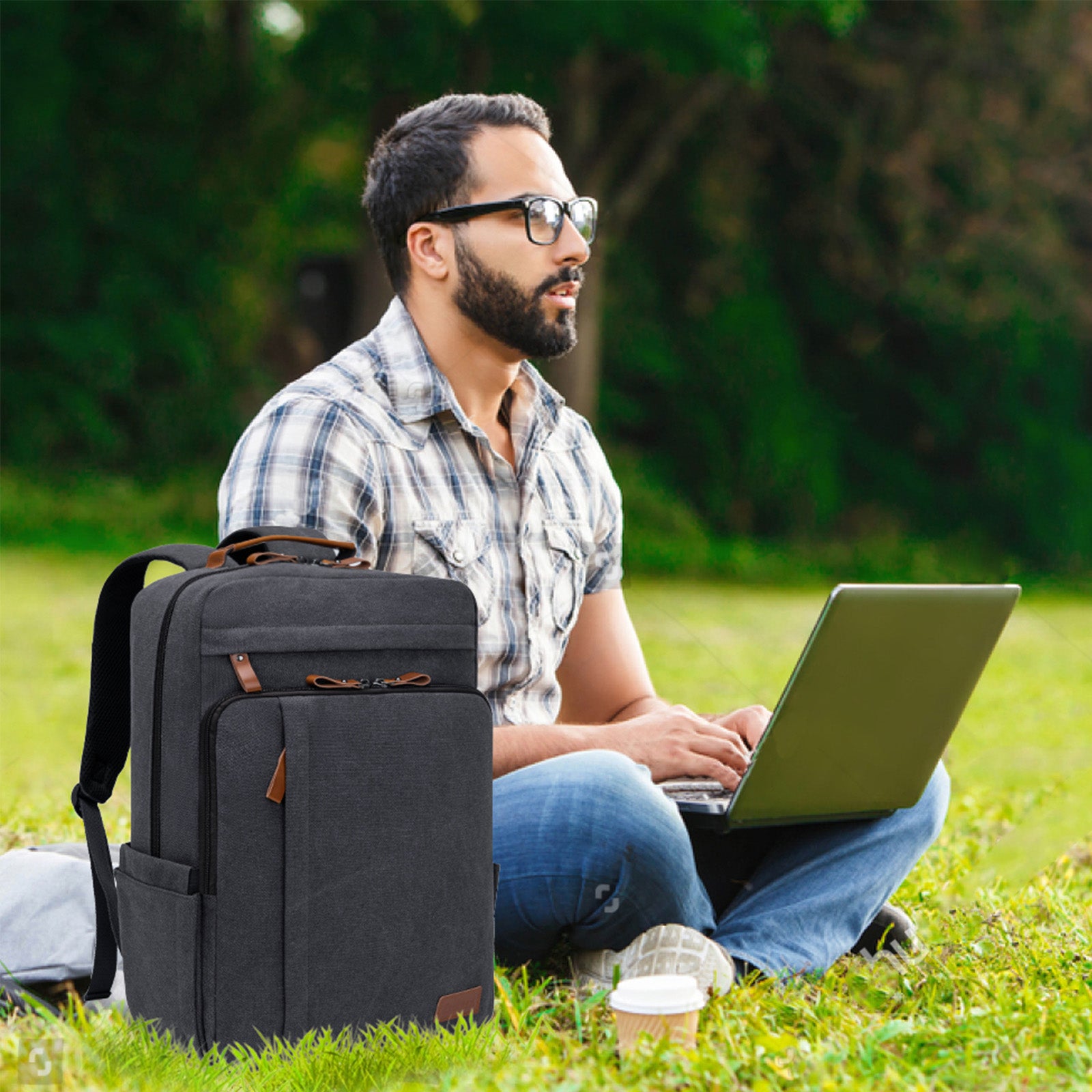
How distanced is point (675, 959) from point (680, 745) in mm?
314

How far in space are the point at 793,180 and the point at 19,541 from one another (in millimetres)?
8732

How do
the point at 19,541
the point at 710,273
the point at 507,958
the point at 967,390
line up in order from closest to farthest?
the point at 507,958 → the point at 19,541 → the point at 710,273 → the point at 967,390

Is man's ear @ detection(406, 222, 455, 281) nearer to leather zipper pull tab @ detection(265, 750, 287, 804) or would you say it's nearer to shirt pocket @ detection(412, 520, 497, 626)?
shirt pocket @ detection(412, 520, 497, 626)

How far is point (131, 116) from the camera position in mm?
12812

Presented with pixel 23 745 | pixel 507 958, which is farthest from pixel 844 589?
pixel 23 745

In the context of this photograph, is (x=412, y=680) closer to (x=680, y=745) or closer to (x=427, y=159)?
(x=680, y=745)

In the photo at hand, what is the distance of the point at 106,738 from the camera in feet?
6.94

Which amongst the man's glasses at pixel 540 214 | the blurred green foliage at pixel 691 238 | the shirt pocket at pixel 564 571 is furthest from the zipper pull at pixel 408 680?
the blurred green foliage at pixel 691 238

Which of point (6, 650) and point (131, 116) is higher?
point (131, 116)

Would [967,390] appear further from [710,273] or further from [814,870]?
[814,870]

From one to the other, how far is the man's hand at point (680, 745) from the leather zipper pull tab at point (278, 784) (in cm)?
63

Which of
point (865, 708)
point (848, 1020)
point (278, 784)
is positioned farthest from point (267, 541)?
point (848, 1020)

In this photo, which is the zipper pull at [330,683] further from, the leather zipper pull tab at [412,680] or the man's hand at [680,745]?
the man's hand at [680,745]

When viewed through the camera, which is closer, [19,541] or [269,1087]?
[269,1087]
